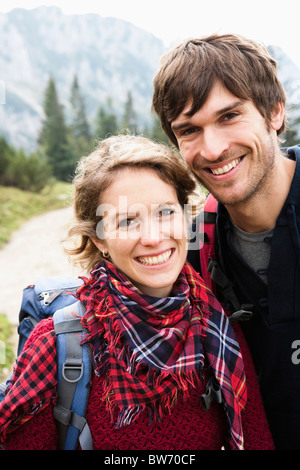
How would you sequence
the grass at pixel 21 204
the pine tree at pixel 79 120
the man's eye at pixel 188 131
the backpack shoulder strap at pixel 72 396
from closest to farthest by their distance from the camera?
1. the backpack shoulder strap at pixel 72 396
2. the man's eye at pixel 188 131
3. the grass at pixel 21 204
4. the pine tree at pixel 79 120

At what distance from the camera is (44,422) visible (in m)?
1.90

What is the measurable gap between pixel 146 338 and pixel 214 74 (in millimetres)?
1620

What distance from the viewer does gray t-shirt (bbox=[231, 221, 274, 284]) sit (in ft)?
8.20

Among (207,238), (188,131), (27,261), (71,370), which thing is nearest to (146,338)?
(71,370)

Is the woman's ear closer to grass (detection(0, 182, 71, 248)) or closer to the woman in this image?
the woman

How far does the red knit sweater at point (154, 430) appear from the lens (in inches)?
74.8

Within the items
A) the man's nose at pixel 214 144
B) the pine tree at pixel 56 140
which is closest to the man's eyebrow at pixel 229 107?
the man's nose at pixel 214 144

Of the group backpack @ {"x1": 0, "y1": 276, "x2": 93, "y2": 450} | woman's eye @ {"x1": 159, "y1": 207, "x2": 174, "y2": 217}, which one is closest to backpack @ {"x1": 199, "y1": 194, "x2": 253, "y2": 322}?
woman's eye @ {"x1": 159, "y1": 207, "x2": 174, "y2": 217}

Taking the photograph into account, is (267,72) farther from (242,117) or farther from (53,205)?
(53,205)

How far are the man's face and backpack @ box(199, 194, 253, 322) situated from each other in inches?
8.5

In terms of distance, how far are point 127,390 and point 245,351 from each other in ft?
2.41

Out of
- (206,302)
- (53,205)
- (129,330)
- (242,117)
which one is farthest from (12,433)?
(53,205)

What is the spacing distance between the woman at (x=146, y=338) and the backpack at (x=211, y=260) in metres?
0.22

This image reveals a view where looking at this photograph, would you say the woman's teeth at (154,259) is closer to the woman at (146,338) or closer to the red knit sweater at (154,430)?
the woman at (146,338)
